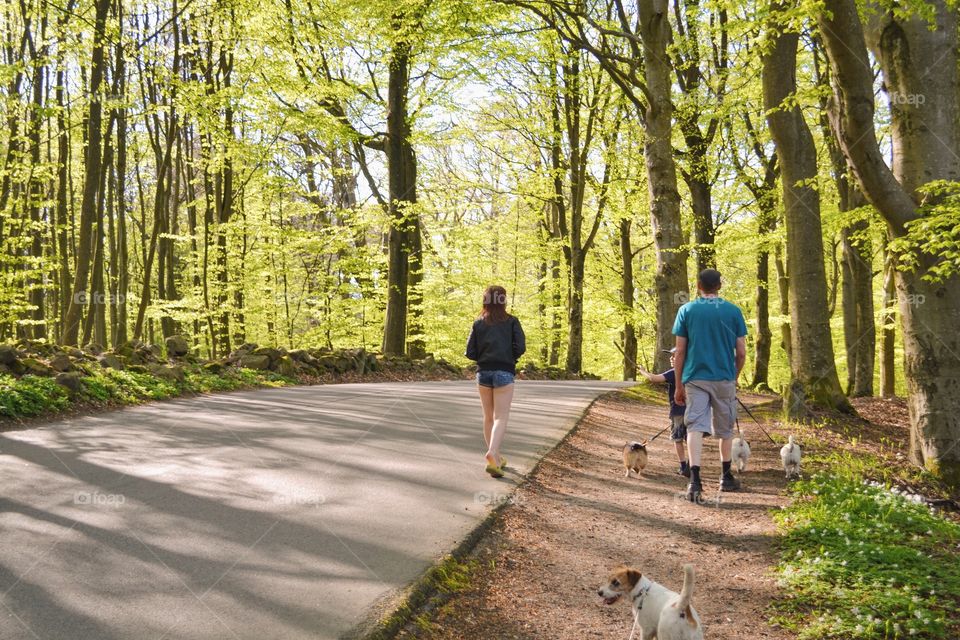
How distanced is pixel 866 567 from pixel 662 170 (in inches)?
388

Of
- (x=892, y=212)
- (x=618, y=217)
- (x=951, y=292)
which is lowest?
(x=951, y=292)

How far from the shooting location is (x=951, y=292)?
7.70m

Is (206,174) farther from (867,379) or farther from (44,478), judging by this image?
(867,379)

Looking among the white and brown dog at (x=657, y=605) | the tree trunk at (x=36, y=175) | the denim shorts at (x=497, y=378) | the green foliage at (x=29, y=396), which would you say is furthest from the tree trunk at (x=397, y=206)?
the white and brown dog at (x=657, y=605)

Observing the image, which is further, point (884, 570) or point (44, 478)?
point (44, 478)

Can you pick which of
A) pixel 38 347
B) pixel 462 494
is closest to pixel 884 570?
pixel 462 494

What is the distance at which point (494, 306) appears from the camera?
23.2 feet

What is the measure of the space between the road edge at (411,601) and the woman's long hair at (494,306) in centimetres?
224

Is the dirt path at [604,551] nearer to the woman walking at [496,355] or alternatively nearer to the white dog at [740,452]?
the white dog at [740,452]

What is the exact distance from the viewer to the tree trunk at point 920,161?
7582 mm

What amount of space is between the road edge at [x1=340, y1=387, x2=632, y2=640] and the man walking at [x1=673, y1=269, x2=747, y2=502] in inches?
93.0

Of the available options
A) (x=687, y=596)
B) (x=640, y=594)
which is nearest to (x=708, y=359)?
(x=640, y=594)

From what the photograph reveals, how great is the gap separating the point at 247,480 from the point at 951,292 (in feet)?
26.1

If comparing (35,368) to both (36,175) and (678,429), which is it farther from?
(36,175)
